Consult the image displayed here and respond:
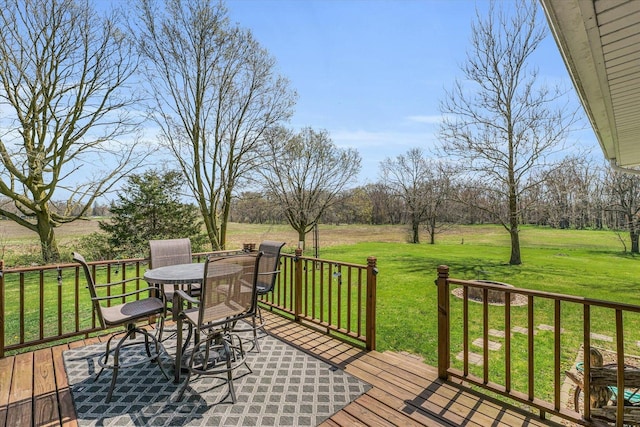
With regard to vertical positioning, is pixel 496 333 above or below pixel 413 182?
below

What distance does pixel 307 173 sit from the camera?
39.0ft

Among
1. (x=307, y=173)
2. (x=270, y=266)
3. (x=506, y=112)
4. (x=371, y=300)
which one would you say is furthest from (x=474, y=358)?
(x=307, y=173)

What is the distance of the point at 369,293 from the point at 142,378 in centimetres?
227

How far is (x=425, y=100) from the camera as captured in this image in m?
10.6

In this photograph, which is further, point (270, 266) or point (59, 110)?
point (59, 110)

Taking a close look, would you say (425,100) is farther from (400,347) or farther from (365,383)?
(365,383)

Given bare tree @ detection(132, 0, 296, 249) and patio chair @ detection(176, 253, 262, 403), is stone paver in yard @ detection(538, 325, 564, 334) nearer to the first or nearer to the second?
patio chair @ detection(176, 253, 262, 403)

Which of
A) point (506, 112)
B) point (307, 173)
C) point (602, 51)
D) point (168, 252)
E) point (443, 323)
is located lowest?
point (443, 323)

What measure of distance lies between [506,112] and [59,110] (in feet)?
42.4

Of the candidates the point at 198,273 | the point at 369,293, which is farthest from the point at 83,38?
the point at 369,293

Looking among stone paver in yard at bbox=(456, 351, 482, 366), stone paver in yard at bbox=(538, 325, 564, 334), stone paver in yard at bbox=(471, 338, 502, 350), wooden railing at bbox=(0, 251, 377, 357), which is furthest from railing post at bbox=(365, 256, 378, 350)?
stone paver in yard at bbox=(538, 325, 564, 334)

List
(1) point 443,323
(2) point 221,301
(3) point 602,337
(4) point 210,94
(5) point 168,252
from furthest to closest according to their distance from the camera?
(4) point 210,94
(3) point 602,337
(5) point 168,252
(1) point 443,323
(2) point 221,301

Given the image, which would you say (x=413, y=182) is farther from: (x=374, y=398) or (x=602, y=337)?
(x=374, y=398)

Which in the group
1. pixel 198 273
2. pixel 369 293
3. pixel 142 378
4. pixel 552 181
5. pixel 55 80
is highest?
pixel 55 80
